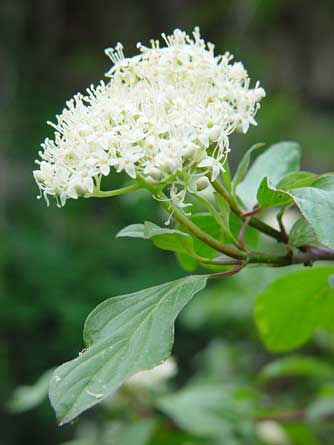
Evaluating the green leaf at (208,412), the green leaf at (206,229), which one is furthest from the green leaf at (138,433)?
the green leaf at (206,229)

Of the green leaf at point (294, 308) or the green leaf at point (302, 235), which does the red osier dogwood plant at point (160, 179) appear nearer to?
the green leaf at point (302, 235)

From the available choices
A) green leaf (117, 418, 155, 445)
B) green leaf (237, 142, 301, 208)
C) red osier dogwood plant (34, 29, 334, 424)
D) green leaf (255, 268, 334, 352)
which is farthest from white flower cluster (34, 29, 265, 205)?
green leaf (117, 418, 155, 445)

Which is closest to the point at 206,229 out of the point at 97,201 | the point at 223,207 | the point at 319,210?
the point at 223,207

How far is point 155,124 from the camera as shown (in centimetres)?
55

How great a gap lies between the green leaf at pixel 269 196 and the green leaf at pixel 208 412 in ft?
1.50

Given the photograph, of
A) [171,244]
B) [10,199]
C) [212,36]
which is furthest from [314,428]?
[212,36]

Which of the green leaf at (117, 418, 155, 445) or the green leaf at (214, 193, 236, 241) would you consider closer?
the green leaf at (214, 193, 236, 241)

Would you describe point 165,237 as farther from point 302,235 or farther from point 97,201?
point 97,201

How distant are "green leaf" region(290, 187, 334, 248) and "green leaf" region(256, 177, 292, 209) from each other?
0.03m

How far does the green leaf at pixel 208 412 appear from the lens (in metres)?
0.95

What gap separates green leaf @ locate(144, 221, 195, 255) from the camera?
55 centimetres

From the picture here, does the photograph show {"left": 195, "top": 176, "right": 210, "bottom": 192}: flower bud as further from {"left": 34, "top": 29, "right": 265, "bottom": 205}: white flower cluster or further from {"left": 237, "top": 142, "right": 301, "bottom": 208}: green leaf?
{"left": 237, "top": 142, "right": 301, "bottom": 208}: green leaf

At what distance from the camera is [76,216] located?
391cm

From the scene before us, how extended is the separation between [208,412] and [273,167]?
41cm
